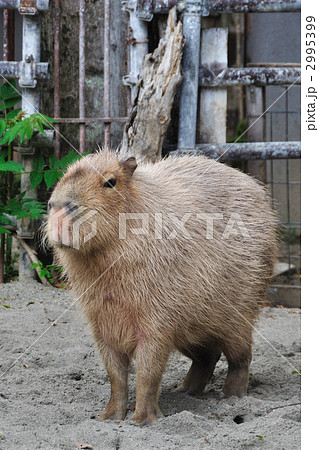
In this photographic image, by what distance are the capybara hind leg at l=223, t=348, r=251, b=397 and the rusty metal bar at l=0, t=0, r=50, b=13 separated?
10.0 ft

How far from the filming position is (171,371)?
4031 millimetres

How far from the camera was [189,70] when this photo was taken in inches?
187

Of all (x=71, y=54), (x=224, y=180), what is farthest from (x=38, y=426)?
(x=71, y=54)

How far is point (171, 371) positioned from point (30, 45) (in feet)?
9.13

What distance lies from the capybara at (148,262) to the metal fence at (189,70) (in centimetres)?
146

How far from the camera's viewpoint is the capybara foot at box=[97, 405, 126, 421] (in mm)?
3055

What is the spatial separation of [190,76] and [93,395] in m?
2.56

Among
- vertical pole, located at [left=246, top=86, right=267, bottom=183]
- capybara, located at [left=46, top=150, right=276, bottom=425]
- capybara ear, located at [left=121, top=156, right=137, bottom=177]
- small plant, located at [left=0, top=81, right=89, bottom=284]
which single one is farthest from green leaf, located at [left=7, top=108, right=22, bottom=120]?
capybara ear, located at [left=121, top=156, right=137, bottom=177]

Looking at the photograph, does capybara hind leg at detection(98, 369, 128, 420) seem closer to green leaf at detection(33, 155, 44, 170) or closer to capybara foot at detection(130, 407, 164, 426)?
capybara foot at detection(130, 407, 164, 426)

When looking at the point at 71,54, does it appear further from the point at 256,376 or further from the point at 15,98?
the point at 256,376

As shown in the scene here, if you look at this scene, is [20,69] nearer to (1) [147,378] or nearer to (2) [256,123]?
(2) [256,123]

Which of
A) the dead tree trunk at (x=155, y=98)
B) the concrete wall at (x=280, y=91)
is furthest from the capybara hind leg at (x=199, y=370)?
the concrete wall at (x=280, y=91)

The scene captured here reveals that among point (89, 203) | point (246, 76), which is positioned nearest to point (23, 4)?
point (246, 76)
